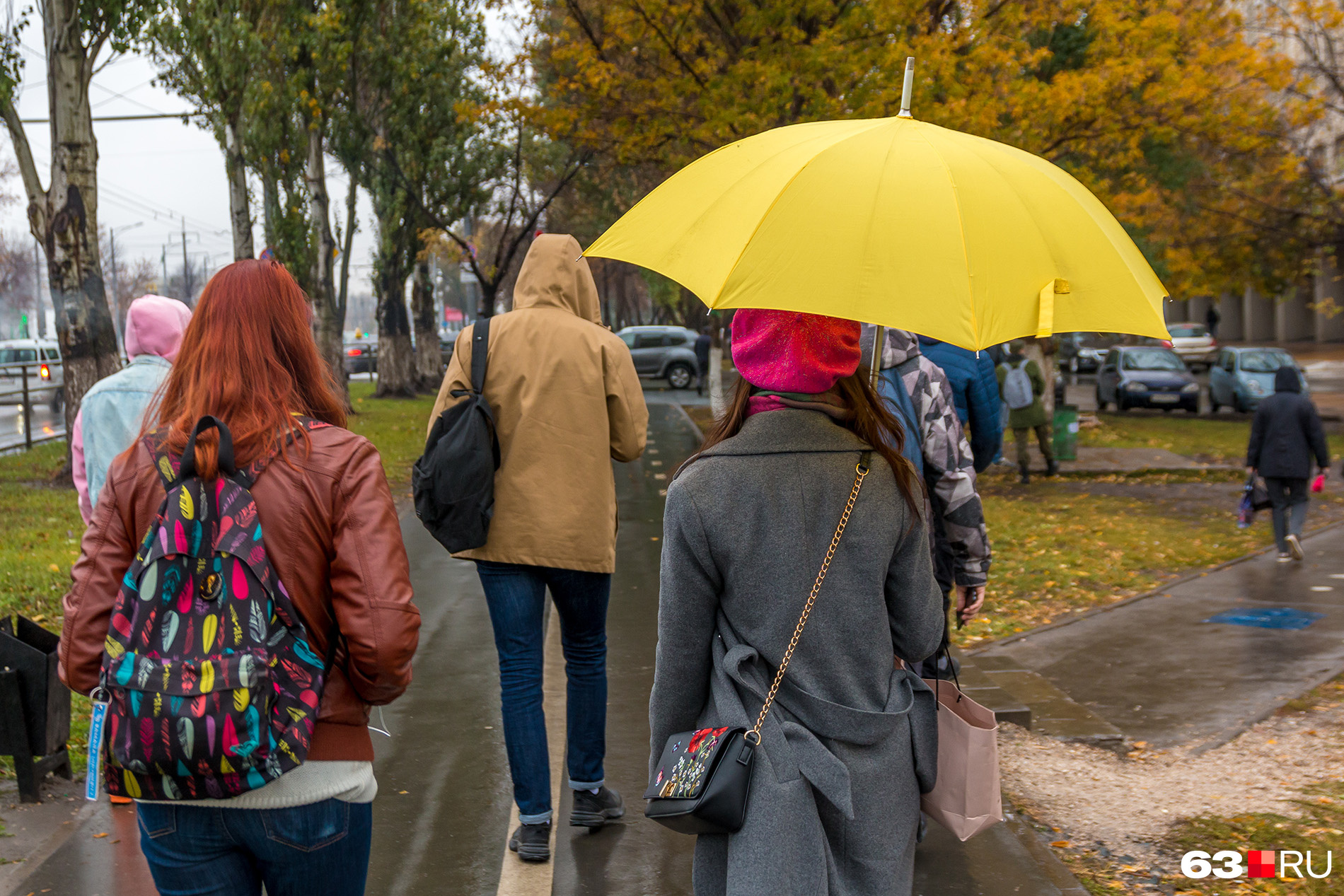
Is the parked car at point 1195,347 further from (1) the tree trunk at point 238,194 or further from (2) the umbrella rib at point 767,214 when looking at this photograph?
(2) the umbrella rib at point 767,214

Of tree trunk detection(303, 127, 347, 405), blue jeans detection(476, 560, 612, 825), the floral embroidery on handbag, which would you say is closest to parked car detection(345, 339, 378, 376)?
tree trunk detection(303, 127, 347, 405)

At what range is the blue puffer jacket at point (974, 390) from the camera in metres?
4.12

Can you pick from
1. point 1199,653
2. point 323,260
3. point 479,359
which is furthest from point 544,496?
point 323,260

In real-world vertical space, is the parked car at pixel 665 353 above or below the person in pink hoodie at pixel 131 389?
above

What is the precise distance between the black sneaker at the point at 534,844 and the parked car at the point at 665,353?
30839mm

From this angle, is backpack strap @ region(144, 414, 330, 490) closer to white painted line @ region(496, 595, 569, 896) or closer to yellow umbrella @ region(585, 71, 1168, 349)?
yellow umbrella @ region(585, 71, 1168, 349)

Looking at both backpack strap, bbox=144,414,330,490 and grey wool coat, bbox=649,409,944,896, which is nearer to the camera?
backpack strap, bbox=144,414,330,490

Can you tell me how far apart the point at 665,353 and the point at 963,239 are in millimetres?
32996

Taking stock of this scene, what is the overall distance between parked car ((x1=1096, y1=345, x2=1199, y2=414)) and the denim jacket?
23442 mm

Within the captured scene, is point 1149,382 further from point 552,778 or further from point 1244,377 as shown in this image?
point 552,778

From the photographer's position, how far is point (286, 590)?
6.72 ft

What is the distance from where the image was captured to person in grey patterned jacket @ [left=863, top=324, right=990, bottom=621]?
11.9ft

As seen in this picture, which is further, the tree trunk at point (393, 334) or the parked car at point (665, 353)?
the parked car at point (665, 353)

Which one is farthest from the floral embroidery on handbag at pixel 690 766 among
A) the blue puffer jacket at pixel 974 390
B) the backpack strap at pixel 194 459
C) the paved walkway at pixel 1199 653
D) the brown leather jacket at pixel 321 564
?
the paved walkway at pixel 1199 653
